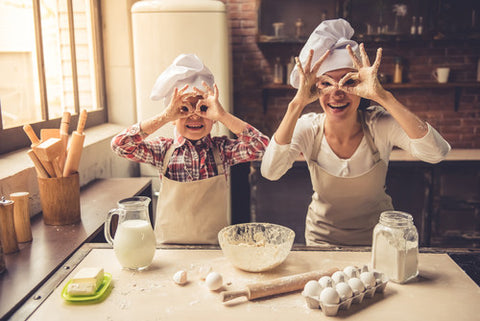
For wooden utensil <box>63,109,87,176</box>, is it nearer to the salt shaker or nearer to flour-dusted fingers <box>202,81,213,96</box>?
flour-dusted fingers <box>202,81,213,96</box>

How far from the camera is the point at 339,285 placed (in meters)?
1.02

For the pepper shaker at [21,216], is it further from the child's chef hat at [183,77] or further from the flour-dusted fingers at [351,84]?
the flour-dusted fingers at [351,84]

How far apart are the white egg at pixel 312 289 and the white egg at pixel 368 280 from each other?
0.11 m

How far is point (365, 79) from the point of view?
1.48 meters

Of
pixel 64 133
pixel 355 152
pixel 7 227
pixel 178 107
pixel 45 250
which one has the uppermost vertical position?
pixel 178 107

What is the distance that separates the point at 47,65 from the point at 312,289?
229 cm

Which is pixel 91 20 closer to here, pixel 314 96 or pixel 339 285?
pixel 314 96

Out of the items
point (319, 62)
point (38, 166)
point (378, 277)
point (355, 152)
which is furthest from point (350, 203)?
point (38, 166)

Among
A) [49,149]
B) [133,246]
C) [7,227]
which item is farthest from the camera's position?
[49,149]

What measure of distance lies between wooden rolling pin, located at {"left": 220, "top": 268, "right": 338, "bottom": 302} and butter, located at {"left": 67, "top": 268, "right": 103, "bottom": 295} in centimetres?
31

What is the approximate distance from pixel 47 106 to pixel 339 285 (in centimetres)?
207

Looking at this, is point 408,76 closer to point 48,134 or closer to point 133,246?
point 48,134

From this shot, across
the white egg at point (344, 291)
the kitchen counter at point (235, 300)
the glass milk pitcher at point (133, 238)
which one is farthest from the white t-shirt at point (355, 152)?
the white egg at point (344, 291)

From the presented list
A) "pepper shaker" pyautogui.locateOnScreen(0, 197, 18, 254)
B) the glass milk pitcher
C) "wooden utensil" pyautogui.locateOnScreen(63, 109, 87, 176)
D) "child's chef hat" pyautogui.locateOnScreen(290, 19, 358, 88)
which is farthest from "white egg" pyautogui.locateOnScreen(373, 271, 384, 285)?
"wooden utensil" pyautogui.locateOnScreen(63, 109, 87, 176)
